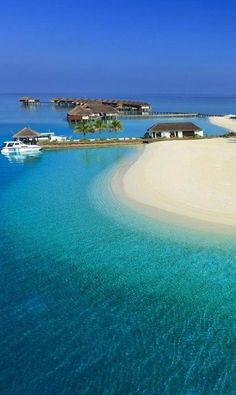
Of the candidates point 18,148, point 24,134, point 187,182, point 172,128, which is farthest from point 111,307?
point 172,128

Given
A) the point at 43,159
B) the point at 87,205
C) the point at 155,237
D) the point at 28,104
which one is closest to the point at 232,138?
the point at 43,159

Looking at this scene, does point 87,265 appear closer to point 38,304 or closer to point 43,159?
point 38,304

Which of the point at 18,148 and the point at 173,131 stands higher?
the point at 173,131

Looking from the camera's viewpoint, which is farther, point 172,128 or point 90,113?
point 90,113

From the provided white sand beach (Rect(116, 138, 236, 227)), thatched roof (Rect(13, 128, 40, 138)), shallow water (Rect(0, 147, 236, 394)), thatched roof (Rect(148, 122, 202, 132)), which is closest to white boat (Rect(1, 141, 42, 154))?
thatched roof (Rect(13, 128, 40, 138))

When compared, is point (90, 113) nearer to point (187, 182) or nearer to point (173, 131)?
point (173, 131)

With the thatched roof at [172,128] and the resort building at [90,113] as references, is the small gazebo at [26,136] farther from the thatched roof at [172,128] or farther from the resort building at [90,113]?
the resort building at [90,113]
